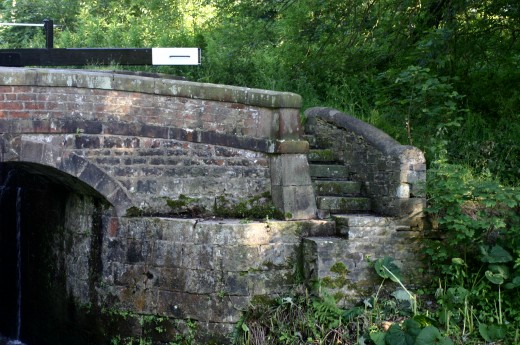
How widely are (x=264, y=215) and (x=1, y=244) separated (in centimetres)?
487

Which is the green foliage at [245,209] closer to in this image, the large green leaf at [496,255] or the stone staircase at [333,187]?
the stone staircase at [333,187]

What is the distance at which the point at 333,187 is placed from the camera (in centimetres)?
987

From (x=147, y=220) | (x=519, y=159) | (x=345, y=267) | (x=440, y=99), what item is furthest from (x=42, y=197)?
(x=519, y=159)

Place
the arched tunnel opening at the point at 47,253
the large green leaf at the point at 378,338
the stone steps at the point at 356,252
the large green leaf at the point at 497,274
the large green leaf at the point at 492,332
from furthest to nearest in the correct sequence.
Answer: the arched tunnel opening at the point at 47,253 < the stone steps at the point at 356,252 < the large green leaf at the point at 497,274 < the large green leaf at the point at 492,332 < the large green leaf at the point at 378,338

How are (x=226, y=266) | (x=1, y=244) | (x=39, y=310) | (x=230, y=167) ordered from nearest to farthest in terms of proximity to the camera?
(x=226, y=266) < (x=230, y=167) < (x=39, y=310) < (x=1, y=244)

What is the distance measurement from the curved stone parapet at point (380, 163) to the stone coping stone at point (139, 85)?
1126 millimetres

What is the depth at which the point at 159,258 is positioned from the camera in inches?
351

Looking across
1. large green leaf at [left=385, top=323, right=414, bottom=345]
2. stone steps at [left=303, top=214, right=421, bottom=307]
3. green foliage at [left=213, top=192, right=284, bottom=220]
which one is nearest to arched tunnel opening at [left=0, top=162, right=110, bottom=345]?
green foliage at [left=213, top=192, right=284, bottom=220]

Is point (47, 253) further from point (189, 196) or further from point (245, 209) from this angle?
point (245, 209)

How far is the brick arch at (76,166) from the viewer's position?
339 inches

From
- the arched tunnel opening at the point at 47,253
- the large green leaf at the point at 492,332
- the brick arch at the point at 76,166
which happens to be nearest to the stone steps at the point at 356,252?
the large green leaf at the point at 492,332

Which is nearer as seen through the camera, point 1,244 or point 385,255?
point 385,255

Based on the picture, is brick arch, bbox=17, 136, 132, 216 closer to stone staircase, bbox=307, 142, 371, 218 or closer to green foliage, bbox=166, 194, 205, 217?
green foliage, bbox=166, 194, 205, 217

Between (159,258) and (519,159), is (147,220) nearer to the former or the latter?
(159,258)
